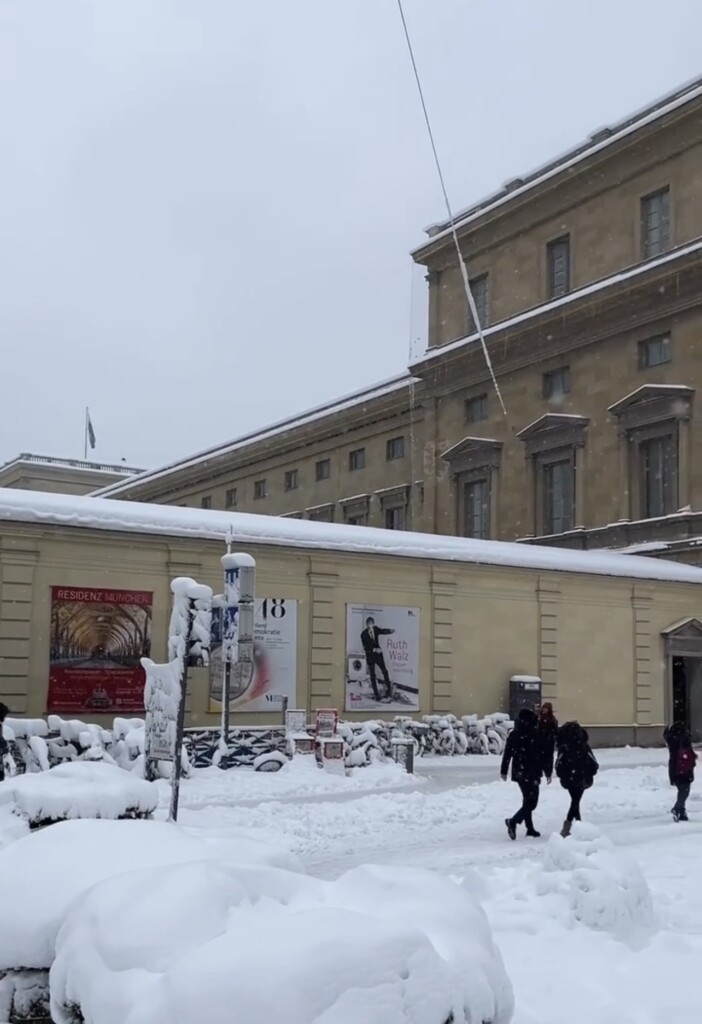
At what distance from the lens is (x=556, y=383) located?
1510 inches

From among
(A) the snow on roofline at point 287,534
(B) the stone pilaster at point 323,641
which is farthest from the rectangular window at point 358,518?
(B) the stone pilaster at point 323,641

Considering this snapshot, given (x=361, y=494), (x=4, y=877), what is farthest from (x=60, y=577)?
(x=361, y=494)

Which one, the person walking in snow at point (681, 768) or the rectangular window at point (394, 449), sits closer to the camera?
the person walking in snow at point (681, 768)

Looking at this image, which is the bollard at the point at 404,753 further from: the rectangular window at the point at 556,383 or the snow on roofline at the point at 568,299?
the rectangular window at the point at 556,383

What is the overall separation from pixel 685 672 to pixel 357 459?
23890 mm

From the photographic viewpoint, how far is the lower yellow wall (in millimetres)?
20656

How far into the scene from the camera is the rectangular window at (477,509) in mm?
41062

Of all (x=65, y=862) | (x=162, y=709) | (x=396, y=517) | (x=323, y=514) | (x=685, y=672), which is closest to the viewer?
(x=65, y=862)

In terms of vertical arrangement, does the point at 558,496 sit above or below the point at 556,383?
below

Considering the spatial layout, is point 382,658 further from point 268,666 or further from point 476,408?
point 476,408

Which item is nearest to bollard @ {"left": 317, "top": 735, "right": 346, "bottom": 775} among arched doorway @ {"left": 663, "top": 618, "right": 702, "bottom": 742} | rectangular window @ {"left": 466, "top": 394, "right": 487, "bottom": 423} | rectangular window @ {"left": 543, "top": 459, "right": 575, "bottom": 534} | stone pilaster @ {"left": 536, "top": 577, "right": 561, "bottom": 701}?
stone pilaster @ {"left": 536, "top": 577, "right": 561, "bottom": 701}

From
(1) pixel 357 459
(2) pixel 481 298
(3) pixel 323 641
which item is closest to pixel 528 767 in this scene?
(3) pixel 323 641

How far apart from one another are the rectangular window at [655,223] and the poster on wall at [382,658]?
57.8ft

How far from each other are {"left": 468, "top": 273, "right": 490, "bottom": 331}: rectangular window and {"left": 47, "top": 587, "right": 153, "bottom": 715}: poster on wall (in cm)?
2458
